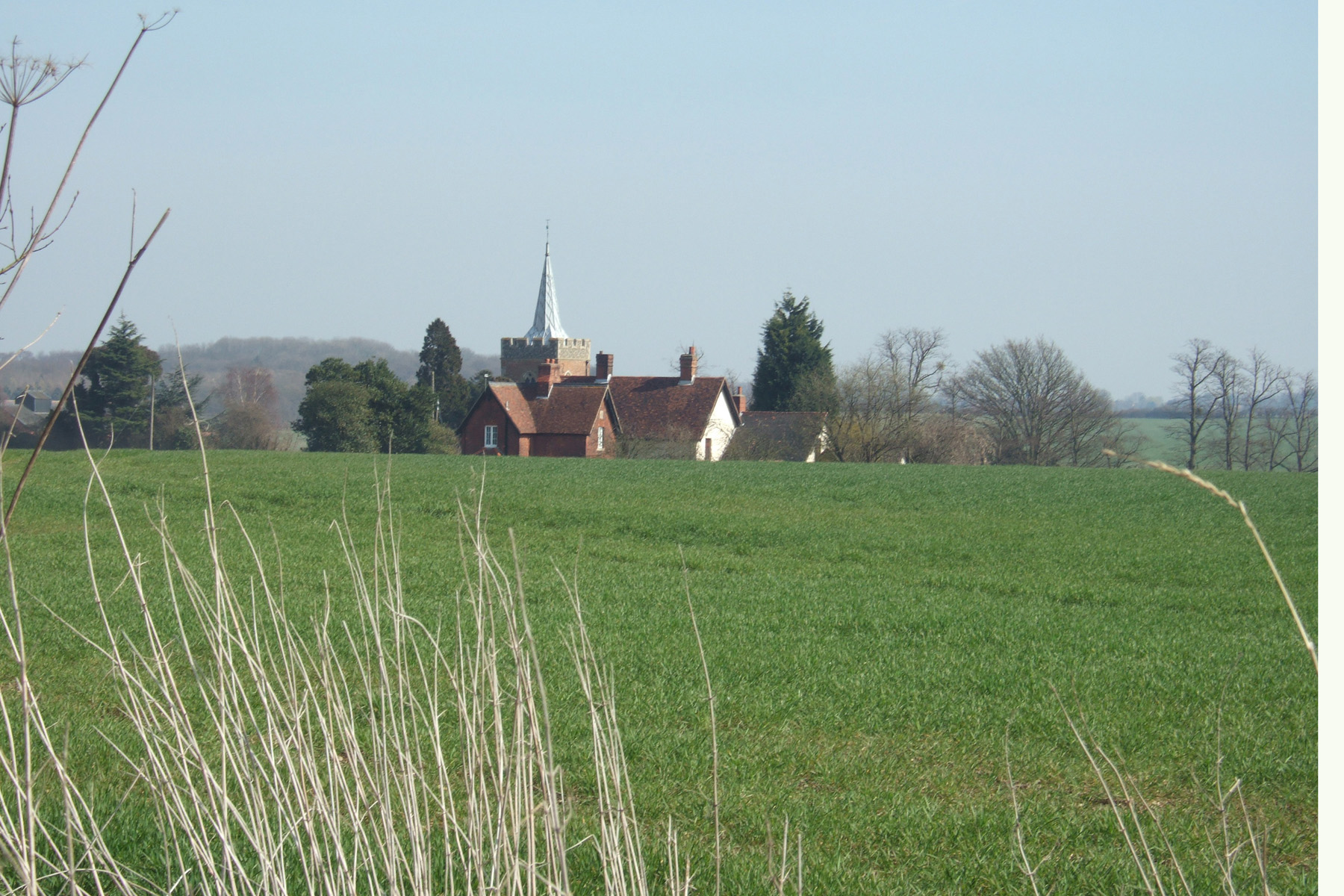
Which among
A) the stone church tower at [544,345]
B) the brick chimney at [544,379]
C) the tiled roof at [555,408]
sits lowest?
the tiled roof at [555,408]

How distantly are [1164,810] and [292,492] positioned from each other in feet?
Answer: 59.3

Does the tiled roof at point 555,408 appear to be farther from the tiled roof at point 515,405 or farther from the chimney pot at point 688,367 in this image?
the chimney pot at point 688,367

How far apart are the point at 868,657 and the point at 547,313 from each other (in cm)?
7146

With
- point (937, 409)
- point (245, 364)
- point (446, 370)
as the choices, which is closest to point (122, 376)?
point (245, 364)

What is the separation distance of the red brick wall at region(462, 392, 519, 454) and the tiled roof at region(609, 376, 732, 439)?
5.62m

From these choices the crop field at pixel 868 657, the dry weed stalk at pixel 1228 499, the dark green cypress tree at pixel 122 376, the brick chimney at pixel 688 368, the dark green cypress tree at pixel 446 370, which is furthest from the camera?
the dark green cypress tree at pixel 446 370

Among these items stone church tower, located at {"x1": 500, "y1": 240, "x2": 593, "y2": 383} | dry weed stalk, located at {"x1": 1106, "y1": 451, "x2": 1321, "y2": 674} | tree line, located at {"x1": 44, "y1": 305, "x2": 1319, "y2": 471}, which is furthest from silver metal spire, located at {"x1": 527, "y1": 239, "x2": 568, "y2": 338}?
dry weed stalk, located at {"x1": 1106, "y1": 451, "x2": 1321, "y2": 674}

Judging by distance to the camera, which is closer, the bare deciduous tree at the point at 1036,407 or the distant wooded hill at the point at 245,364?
the distant wooded hill at the point at 245,364

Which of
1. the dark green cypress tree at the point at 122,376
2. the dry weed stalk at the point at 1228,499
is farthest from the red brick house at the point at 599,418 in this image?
the dry weed stalk at the point at 1228,499

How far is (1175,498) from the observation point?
22.8 meters

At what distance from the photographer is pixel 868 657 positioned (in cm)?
789

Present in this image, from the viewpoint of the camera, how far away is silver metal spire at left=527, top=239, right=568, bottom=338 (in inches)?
3034

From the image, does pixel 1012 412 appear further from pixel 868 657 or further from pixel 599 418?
pixel 868 657

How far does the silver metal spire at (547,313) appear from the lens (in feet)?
253
